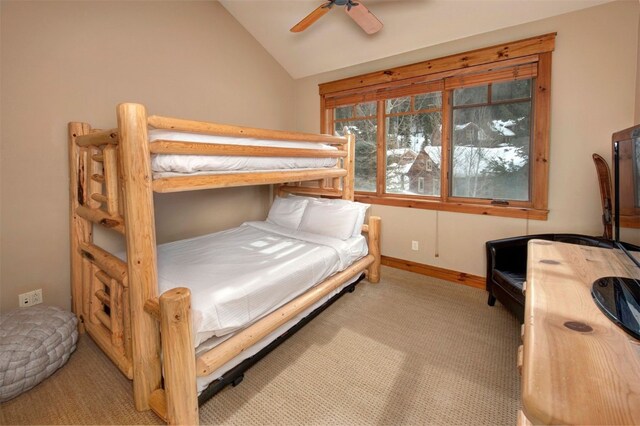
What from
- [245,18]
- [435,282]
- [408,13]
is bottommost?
[435,282]

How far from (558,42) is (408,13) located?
4.19ft

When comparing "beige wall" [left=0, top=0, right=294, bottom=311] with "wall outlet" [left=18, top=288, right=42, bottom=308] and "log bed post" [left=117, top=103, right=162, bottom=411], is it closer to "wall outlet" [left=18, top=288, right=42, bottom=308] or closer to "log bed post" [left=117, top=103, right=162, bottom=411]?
"wall outlet" [left=18, top=288, right=42, bottom=308]

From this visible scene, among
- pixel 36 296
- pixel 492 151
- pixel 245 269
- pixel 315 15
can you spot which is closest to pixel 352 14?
pixel 315 15

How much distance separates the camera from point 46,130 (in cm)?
220

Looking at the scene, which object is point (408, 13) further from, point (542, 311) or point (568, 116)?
point (542, 311)

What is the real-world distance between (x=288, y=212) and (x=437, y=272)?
1739 millimetres

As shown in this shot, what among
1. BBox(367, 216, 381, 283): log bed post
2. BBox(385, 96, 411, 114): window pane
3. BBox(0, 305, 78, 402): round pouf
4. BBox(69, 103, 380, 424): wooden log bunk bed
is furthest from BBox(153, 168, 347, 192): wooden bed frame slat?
BBox(385, 96, 411, 114): window pane

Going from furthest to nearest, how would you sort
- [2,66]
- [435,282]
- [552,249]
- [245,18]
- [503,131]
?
1. [245,18]
2. [435,282]
3. [503,131]
4. [2,66]
5. [552,249]

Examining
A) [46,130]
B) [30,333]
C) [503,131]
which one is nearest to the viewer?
[30,333]

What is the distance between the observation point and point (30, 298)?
2.21m

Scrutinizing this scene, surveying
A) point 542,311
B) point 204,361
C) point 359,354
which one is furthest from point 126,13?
point 542,311

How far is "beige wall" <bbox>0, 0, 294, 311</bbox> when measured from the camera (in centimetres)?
209

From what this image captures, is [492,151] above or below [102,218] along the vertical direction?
above

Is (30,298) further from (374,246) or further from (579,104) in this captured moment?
(579,104)
